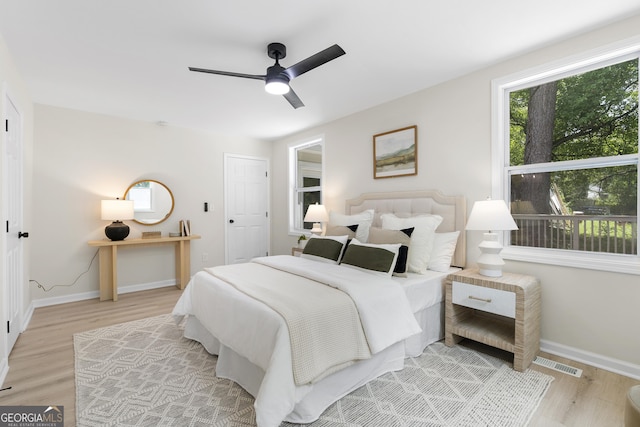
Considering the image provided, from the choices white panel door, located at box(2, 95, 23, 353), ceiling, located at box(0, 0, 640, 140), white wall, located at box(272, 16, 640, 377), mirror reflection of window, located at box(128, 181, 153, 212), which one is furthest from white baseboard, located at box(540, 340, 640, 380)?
mirror reflection of window, located at box(128, 181, 153, 212)

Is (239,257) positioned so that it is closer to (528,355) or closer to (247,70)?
(247,70)

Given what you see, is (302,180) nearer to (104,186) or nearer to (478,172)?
(104,186)

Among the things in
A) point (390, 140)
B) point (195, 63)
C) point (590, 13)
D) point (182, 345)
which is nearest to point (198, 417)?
point (182, 345)

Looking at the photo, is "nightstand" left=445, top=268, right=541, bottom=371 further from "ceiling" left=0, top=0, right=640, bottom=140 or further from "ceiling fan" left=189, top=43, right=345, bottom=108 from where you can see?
"ceiling fan" left=189, top=43, right=345, bottom=108

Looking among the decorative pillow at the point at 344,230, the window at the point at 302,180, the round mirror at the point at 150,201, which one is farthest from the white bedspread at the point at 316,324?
the window at the point at 302,180

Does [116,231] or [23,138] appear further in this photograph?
[116,231]

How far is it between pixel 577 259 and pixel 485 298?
78 centimetres

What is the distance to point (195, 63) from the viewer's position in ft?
9.25

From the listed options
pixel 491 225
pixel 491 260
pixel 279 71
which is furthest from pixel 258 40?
pixel 491 260

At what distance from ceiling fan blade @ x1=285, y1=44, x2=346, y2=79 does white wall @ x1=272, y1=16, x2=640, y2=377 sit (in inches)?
65.9

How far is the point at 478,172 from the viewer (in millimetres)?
2998

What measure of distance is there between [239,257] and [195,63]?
3.52 metres

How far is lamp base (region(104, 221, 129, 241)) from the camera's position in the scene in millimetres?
4113

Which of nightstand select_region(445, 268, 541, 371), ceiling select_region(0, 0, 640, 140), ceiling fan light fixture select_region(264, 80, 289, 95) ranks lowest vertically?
nightstand select_region(445, 268, 541, 371)
